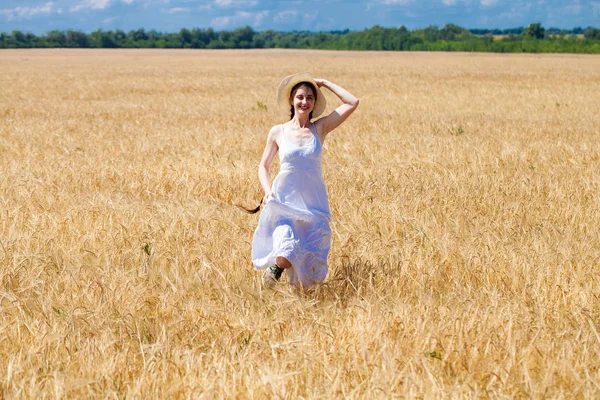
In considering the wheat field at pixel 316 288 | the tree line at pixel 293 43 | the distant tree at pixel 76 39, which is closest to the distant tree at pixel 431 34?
the tree line at pixel 293 43

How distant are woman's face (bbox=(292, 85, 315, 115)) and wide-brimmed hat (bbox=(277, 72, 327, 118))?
0.05 meters

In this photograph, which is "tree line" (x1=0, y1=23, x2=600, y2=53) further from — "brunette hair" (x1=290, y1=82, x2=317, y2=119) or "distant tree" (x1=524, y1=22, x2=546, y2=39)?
"brunette hair" (x1=290, y1=82, x2=317, y2=119)

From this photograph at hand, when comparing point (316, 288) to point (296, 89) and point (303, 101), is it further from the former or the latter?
point (296, 89)

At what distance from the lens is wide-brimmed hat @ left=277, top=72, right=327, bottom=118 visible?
4238 mm

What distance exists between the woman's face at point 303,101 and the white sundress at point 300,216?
0.61ft

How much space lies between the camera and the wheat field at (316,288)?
298 centimetres

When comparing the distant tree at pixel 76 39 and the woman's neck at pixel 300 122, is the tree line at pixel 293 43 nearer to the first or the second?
the distant tree at pixel 76 39

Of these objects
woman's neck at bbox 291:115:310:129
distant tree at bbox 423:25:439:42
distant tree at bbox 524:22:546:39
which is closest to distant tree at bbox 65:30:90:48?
distant tree at bbox 423:25:439:42

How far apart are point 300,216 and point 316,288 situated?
41 centimetres

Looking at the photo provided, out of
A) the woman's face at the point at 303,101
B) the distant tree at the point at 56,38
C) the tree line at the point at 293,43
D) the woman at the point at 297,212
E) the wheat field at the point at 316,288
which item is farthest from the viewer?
the distant tree at the point at 56,38

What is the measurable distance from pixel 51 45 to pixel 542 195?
11834 centimetres

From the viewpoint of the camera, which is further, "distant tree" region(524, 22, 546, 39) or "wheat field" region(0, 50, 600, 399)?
"distant tree" region(524, 22, 546, 39)

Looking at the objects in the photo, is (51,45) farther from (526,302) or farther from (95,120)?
(526,302)

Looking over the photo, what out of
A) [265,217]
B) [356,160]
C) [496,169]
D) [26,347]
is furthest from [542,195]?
[26,347]
